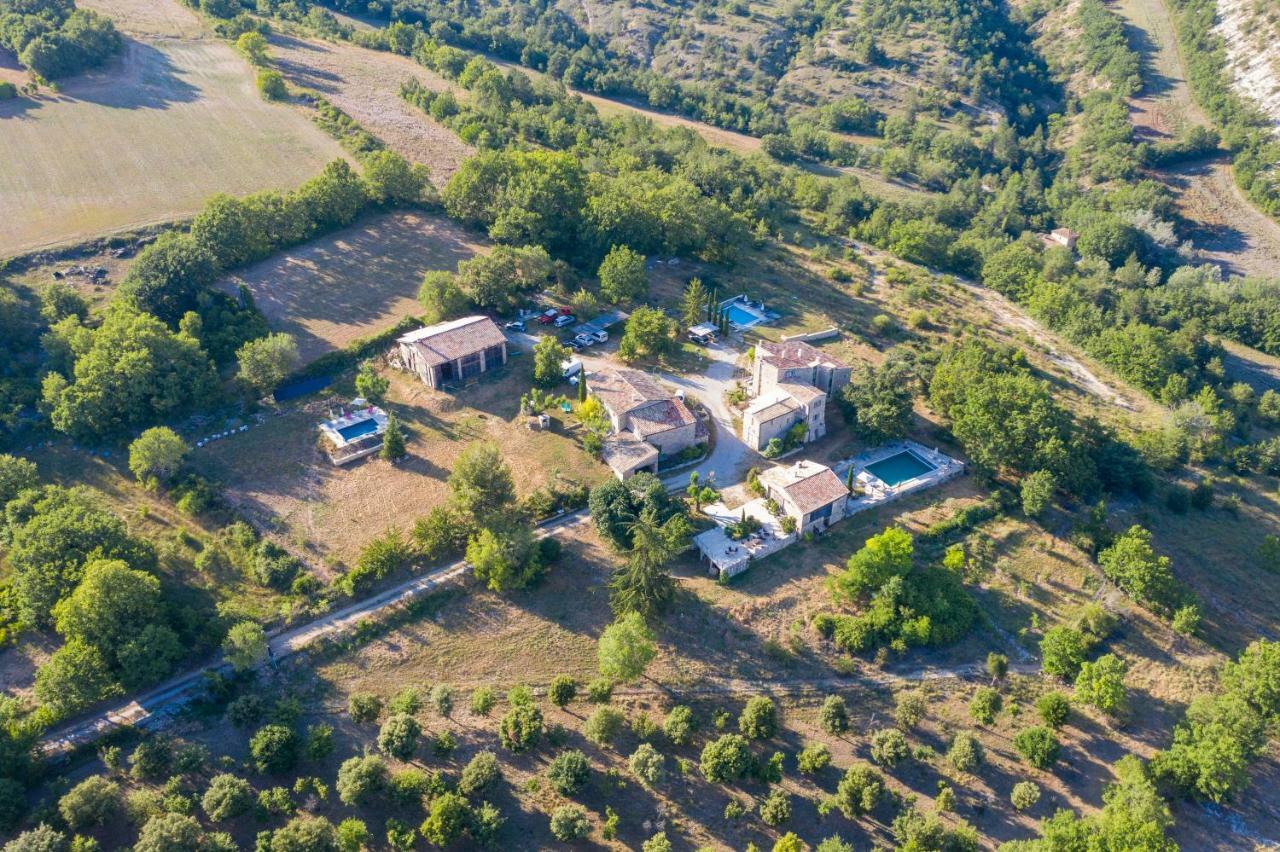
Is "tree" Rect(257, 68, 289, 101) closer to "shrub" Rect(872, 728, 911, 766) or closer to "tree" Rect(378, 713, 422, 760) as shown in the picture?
"tree" Rect(378, 713, 422, 760)

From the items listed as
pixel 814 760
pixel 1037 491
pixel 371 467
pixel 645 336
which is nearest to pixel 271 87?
pixel 645 336

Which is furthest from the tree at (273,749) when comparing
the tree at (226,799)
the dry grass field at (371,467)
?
the dry grass field at (371,467)

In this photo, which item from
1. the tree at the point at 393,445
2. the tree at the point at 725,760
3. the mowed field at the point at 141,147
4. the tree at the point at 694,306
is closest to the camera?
the tree at the point at 725,760

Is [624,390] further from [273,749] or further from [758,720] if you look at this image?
[273,749]

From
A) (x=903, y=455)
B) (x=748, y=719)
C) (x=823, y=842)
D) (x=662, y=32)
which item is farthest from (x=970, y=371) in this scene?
(x=662, y=32)

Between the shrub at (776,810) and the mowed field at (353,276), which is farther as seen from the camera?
the mowed field at (353,276)

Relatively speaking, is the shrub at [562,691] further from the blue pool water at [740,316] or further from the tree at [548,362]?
the blue pool water at [740,316]

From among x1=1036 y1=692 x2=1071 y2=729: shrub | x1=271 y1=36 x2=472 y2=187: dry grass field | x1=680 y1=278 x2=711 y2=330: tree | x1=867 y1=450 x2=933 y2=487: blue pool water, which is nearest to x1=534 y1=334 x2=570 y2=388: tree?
x1=680 y1=278 x2=711 y2=330: tree
